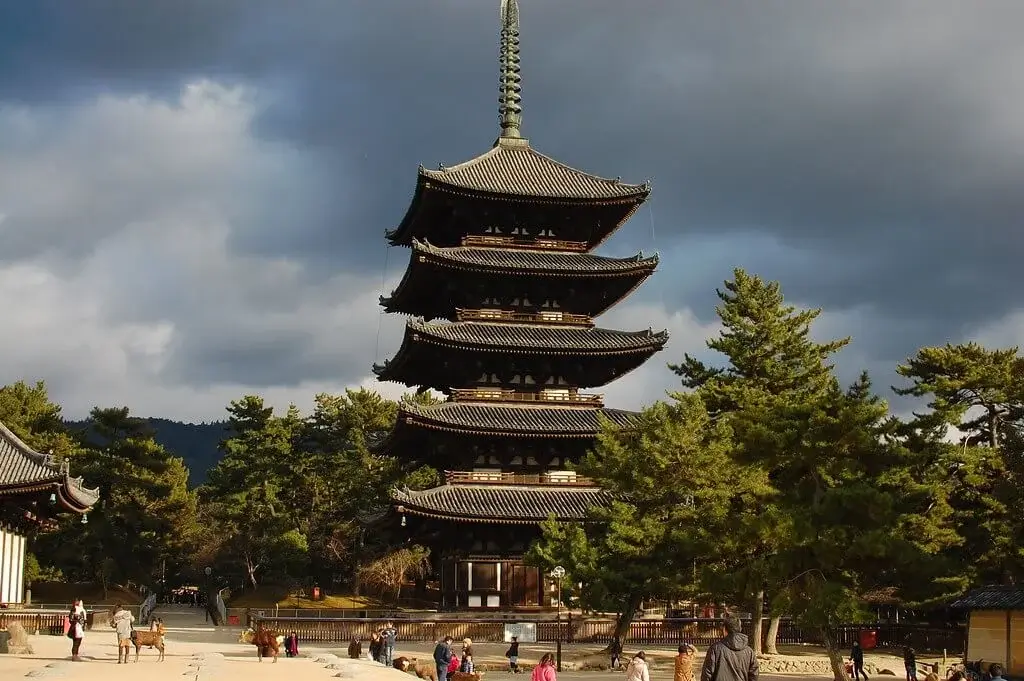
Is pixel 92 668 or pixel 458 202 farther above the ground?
pixel 458 202

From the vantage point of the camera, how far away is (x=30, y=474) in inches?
1688

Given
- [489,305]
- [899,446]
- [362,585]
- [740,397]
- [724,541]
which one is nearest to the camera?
[724,541]

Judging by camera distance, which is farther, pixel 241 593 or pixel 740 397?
pixel 241 593

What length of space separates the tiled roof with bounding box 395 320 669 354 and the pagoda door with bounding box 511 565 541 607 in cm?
991

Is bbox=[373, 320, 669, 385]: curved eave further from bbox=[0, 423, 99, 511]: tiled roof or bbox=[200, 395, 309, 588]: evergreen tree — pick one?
bbox=[200, 395, 309, 588]: evergreen tree

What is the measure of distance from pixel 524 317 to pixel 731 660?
138 feet

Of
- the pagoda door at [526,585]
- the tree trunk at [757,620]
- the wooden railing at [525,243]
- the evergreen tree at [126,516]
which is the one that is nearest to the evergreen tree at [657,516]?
the tree trunk at [757,620]

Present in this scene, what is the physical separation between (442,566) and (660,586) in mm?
13474

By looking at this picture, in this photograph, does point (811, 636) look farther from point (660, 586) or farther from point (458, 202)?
point (458, 202)

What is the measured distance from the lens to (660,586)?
41938 millimetres

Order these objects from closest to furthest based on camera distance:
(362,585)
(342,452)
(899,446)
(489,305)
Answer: (899,446) → (489,305) → (362,585) → (342,452)

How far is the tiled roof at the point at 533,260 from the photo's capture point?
5397 centimetres

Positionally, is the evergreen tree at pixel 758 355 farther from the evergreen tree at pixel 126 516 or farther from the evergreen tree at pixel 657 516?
the evergreen tree at pixel 126 516

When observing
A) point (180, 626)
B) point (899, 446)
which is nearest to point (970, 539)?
point (899, 446)
